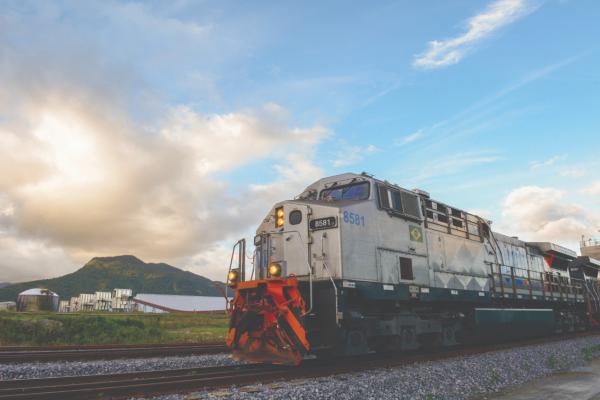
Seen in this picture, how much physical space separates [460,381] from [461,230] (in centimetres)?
615

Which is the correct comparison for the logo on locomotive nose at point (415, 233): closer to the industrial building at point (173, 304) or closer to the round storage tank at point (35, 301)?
the round storage tank at point (35, 301)

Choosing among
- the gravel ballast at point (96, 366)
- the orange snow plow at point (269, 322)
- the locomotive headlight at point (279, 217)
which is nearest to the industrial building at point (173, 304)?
the gravel ballast at point (96, 366)

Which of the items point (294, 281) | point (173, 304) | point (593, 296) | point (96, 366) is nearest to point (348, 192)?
point (294, 281)

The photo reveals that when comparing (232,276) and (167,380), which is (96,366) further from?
(232,276)

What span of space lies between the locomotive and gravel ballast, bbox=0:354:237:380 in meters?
1.88

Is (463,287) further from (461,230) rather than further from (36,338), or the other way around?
(36,338)

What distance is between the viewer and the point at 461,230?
12.6 m

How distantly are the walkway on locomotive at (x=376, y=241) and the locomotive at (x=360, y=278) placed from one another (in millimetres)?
23

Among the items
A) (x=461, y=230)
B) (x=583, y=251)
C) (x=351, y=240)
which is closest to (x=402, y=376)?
(x=351, y=240)

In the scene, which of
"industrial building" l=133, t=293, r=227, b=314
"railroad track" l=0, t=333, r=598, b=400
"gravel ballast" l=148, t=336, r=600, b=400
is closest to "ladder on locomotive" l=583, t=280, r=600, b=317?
"gravel ballast" l=148, t=336, r=600, b=400

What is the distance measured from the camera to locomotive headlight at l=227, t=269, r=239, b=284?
9258mm

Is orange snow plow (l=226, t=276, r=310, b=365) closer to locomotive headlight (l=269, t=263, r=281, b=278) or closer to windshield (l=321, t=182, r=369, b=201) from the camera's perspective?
locomotive headlight (l=269, t=263, r=281, b=278)

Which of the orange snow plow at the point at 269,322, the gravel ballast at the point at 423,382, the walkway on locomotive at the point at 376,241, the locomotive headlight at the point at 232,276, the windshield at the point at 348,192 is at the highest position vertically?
the windshield at the point at 348,192

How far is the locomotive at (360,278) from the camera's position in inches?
315
